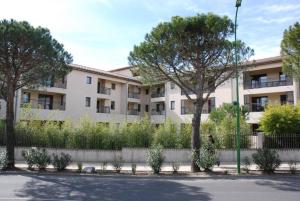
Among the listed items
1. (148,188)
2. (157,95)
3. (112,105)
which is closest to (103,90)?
(112,105)

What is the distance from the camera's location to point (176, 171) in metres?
17.1

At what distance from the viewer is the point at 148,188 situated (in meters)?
12.6

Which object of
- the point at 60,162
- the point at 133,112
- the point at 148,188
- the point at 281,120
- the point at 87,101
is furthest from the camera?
the point at 133,112

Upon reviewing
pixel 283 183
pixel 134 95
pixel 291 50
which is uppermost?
pixel 134 95

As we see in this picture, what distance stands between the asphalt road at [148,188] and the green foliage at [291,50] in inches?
231

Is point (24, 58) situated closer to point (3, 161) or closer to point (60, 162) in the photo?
point (3, 161)

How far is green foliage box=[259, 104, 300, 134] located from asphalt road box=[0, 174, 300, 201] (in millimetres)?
9099

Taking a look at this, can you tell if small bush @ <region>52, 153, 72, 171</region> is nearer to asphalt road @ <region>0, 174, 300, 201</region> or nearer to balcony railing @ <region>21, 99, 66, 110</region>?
asphalt road @ <region>0, 174, 300, 201</region>

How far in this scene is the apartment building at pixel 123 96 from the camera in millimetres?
36156

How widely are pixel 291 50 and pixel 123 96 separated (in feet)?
98.3

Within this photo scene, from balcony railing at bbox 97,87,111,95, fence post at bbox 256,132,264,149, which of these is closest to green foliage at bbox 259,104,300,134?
fence post at bbox 256,132,264,149

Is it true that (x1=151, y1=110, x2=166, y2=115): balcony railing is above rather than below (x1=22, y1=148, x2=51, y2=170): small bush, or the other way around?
above

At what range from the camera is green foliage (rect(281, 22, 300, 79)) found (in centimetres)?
1761

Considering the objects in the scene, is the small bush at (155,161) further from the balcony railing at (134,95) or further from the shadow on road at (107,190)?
the balcony railing at (134,95)
